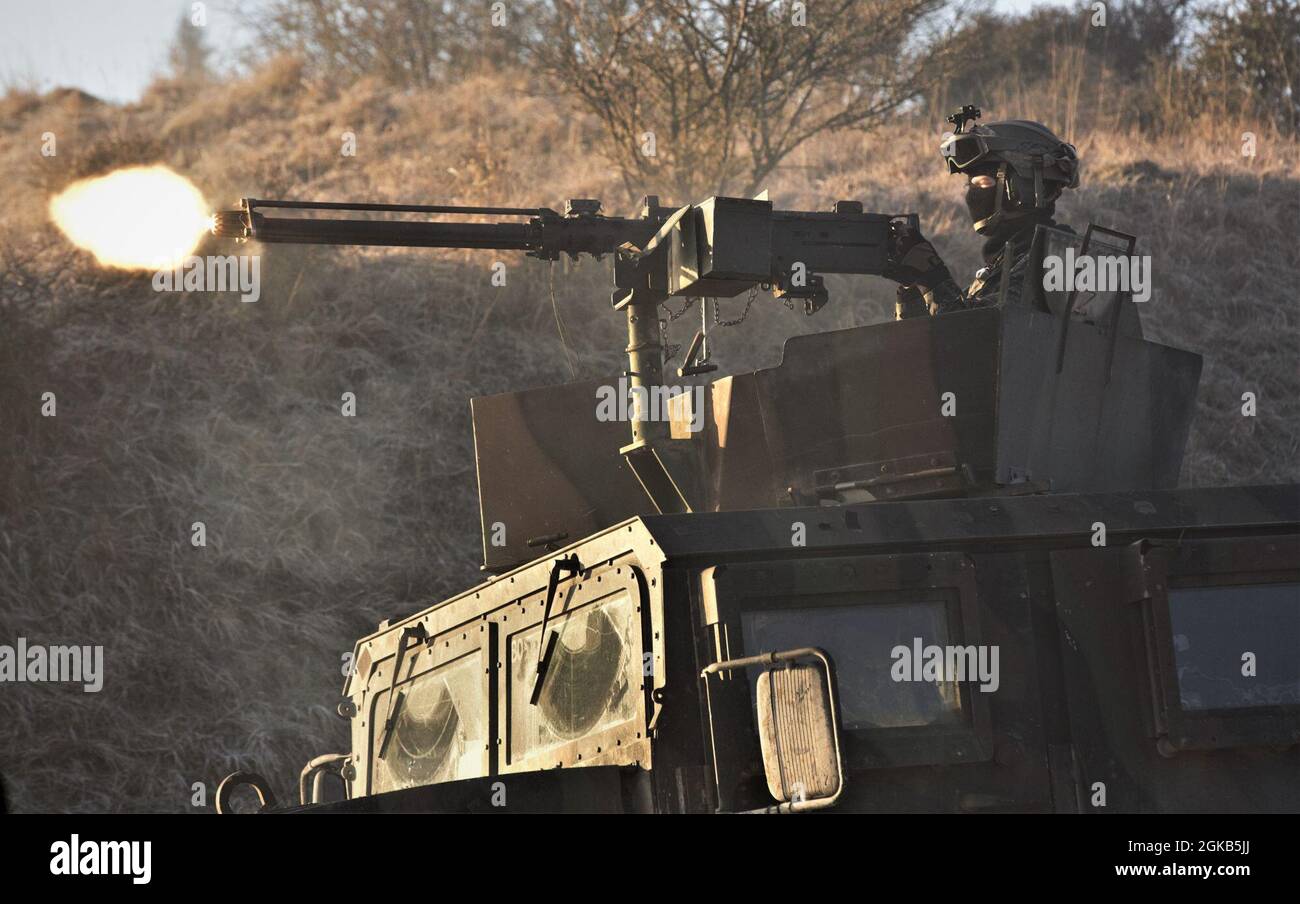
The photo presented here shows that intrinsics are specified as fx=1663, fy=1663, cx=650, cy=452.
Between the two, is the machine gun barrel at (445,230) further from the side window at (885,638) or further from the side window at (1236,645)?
the side window at (1236,645)

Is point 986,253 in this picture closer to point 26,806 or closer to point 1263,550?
point 1263,550

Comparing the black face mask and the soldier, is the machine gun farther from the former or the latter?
the black face mask

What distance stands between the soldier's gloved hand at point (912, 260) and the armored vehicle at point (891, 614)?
58 centimetres

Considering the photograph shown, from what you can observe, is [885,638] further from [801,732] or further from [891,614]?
[801,732]

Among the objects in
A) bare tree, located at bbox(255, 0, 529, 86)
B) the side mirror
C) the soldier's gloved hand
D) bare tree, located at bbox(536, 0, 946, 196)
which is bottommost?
the side mirror

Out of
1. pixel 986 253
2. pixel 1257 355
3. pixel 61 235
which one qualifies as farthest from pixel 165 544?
pixel 1257 355

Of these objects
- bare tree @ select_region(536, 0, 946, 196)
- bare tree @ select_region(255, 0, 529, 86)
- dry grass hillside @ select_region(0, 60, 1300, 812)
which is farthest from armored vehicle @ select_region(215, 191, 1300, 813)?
bare tree @ select_region(255, 0, 529, 86)

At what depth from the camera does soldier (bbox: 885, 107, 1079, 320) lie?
6.12m

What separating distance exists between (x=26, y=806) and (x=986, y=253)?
680cm

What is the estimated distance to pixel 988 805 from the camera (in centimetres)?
434

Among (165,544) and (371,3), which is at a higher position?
(371,3)

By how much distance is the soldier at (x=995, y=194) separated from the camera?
612 centimetres

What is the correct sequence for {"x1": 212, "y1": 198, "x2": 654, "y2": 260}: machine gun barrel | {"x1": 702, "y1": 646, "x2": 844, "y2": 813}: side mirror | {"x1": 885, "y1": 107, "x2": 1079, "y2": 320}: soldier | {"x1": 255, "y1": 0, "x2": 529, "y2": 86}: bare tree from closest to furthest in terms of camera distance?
{"x1": 702, "y1": 646, "x2": 844, "y2": 813}: side mirror, {"x1": 212, "y1": 198, "x2": 654, "y2": 260}: machine gun barrel, {"x1": 885, "y1": 107, "x2": 1079, "y2": 320}: soldier, {"x1": 255, "y1": 0, "x2": 529, "y2": 86}: bare tree
